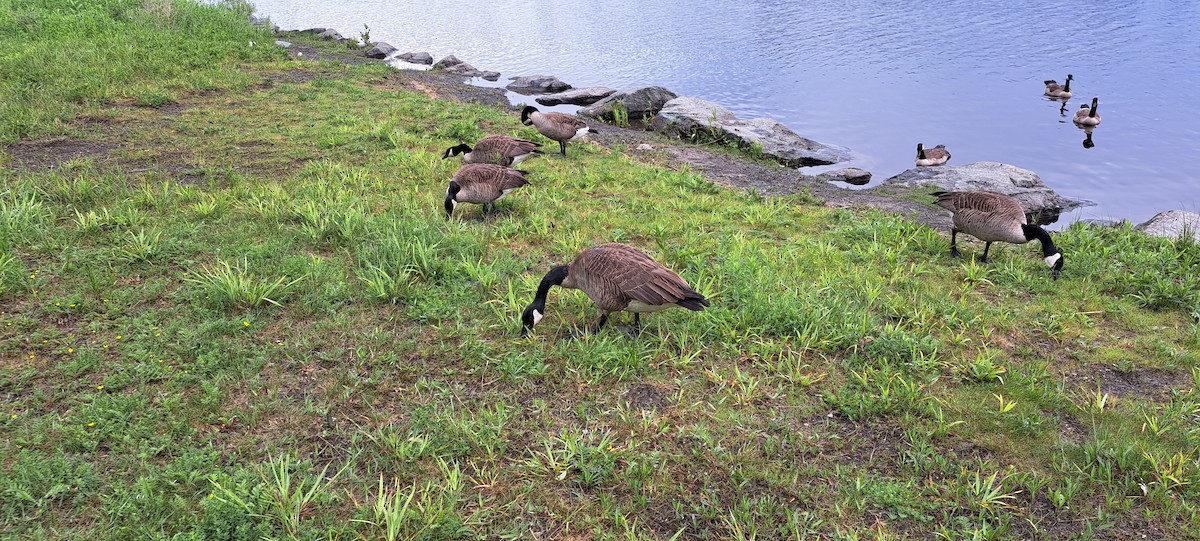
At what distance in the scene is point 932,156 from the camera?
13.7 meters

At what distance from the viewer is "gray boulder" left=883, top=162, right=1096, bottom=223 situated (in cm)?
1136

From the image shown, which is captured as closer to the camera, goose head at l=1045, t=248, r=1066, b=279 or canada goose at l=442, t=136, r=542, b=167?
goose head at l=1045, t=248, r=1066, b=279

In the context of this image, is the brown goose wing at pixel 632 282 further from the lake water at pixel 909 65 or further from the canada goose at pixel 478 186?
the lake water at pixel 909 65

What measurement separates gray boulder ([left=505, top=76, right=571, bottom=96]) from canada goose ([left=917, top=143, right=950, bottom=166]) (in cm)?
1065

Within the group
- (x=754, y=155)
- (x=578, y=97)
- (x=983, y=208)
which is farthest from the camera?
(x=578, y=97)

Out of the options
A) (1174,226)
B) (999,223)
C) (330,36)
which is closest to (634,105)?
(999,223)

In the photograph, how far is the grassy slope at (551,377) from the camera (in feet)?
12.8

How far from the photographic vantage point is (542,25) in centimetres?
3356

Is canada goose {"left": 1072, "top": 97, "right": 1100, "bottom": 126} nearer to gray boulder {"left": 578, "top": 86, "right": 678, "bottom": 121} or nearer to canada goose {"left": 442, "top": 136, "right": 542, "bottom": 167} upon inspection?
gray boulder {"left": 578, "top": 86, "right": 678, "bottom": 121}

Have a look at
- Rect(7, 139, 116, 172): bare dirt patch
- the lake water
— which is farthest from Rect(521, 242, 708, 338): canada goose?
the lake water

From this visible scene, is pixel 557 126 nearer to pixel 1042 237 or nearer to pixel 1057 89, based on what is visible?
pixel 1042 237

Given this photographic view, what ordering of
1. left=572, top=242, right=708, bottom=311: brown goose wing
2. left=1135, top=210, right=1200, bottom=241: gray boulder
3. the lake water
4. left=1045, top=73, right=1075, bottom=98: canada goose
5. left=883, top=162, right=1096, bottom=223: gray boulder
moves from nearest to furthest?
1. left=572, top=242, right=708, bottom=311: brown goose wing
2. left=1135, top=210, right=1200, bottom=241: gray boulder
3. left=883, top=162, right=1096, bottom=223: gray boulder
4. the lake water
5. left=1045, top=73, right=1075, bottom=98: canada goose

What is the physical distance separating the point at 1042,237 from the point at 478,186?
629cm

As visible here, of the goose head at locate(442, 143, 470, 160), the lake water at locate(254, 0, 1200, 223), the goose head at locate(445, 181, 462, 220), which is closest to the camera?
the goose head at locate(445, 181, 462, 220)
